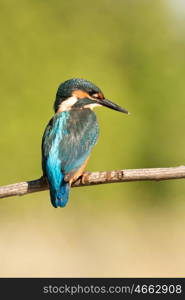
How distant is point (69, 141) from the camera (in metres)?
4.80

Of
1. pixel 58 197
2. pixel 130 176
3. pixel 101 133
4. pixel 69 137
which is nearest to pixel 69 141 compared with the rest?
pixel 69 137

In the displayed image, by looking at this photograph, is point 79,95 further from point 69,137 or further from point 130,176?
point 130,176

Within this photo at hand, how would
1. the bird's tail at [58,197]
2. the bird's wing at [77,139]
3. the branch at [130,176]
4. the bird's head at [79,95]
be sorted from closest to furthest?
the branch at [130,176] < the bird's tail at [58,197] < the bird's wing at [77,139] < the bird's head at [79,95]

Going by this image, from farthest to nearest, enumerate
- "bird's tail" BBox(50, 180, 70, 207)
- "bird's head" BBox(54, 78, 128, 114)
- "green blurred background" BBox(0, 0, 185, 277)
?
1. "green blurred background" BBox(0, 0, 185, 277)
2. "bird's head" BBox(54, 78, 128, 114)
3. "bird's tail" BBox(50, 180, 70, 207)

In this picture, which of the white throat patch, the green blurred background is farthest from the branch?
the green blurred background

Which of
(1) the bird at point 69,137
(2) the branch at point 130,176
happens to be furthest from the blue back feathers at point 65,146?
(2) the branch at point 130,176

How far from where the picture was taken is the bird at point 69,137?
4602 millimetres

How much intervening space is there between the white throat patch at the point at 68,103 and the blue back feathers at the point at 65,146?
0.29ft

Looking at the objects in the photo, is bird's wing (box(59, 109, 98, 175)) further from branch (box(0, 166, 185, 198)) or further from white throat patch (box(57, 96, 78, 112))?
branch (box(0, 166, 185, 198))

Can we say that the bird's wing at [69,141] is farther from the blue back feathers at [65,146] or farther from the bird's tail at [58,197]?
the bird's tail at [58,197]

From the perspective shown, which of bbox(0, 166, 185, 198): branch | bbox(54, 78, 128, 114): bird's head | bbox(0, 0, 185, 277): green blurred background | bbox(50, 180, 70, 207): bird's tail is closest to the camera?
bbox(0, 166, 185, 198): branch

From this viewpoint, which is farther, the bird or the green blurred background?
the green blurred background

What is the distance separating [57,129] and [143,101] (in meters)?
6.72

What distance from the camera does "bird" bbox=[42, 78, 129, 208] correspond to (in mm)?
4602
